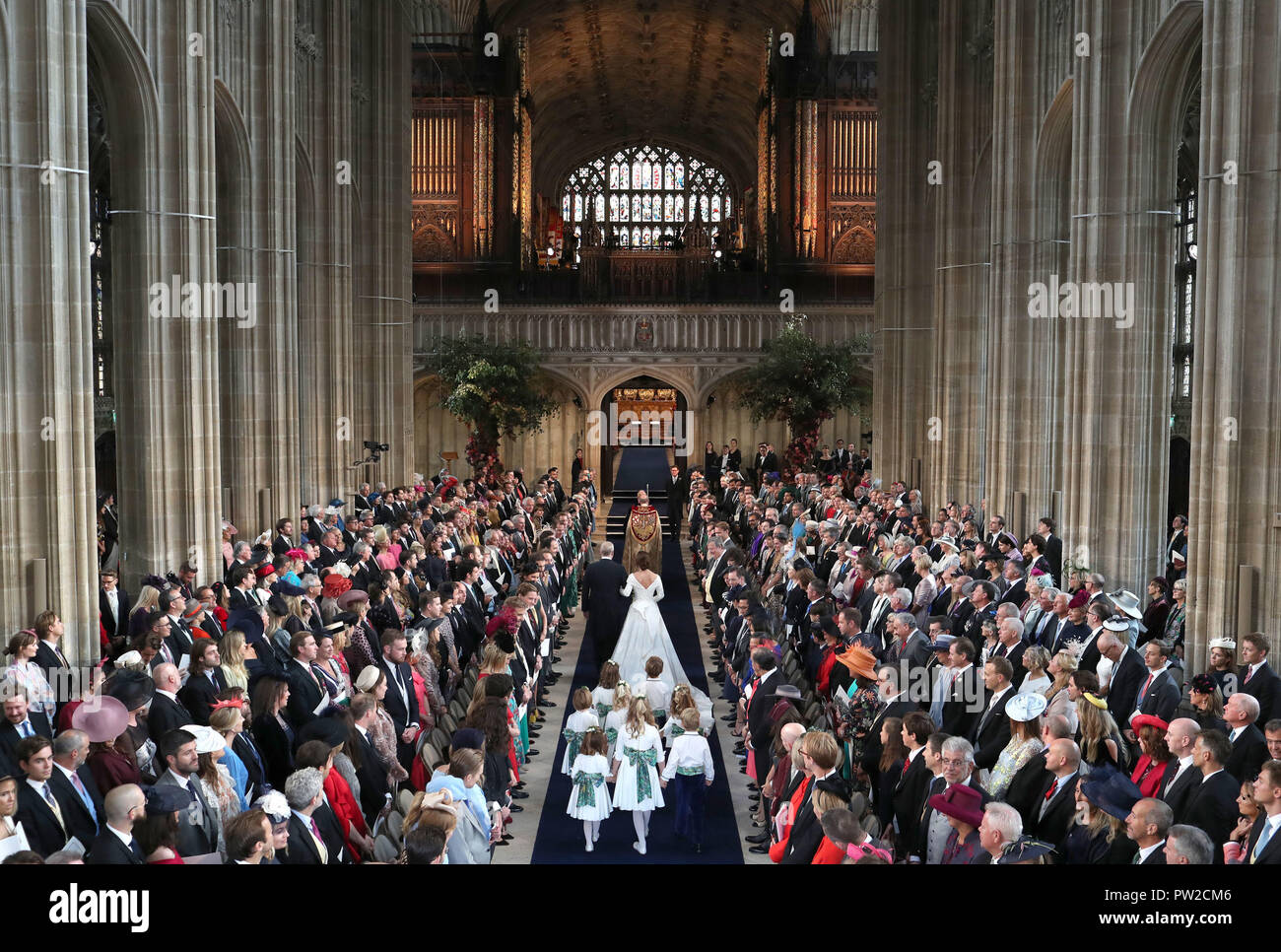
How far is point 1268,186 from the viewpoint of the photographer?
10992mm

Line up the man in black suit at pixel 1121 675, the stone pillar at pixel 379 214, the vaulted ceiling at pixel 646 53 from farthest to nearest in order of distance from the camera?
the vaulted ceiling at pixel 646 53
the stone pillar at pixel 379 214
the man in black suit at pixel 1121 675

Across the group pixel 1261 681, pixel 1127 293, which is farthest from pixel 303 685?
pixel 1127 293

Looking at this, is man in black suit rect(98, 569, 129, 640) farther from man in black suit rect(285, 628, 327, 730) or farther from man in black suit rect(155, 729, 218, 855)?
man in black suit rect(155, 729, 218, 855)

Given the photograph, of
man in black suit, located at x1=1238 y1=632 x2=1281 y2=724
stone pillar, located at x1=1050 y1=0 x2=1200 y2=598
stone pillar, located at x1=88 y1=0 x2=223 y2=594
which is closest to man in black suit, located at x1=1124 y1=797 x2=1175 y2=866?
man in black suit, located at x1=1238 y1=632 x2=1281 y2=724

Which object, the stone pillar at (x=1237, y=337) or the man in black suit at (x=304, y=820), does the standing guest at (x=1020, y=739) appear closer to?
the man in black suit at (x=304, y=820)

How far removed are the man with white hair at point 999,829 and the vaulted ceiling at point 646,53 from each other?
115 ft

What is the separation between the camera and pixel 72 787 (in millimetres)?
→ 6613

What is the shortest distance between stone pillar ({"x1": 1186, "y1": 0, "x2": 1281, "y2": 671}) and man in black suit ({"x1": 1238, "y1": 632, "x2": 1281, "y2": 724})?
7.12ft

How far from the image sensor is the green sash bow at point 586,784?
8914 mm

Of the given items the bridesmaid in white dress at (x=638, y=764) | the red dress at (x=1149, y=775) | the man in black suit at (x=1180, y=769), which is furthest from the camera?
the bridesmaid in white dress at (x=638, y=764)

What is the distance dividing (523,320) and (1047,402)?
1849cm

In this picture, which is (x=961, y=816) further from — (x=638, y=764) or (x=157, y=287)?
(x=157, y=287)

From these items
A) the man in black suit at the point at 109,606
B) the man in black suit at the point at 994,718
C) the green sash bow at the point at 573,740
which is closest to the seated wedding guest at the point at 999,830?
the man in black suit at the point at 994,718
